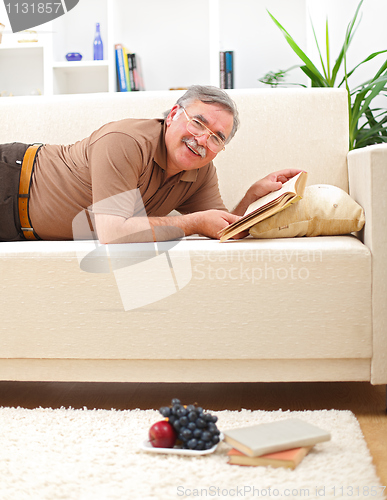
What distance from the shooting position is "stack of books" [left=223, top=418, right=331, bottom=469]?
106 cm

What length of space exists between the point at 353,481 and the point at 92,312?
731 mm

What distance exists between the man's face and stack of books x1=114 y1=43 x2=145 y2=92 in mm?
2293

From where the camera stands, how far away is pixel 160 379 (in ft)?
4.74

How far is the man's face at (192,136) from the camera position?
1647mm

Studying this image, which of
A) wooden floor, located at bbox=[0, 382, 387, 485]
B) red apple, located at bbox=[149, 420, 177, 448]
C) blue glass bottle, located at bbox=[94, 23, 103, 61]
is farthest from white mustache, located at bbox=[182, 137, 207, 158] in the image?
blue glass bottle, located at bbox=[94, 23, 103, 61]

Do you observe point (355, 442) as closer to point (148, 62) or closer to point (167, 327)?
point (167, 327)

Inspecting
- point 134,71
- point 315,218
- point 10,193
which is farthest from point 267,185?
point 134,71

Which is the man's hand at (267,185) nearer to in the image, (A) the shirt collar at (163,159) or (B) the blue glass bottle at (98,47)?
(A) the shirt collar at (163,159)

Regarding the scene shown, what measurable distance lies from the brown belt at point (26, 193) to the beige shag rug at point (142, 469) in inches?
25.5

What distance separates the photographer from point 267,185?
1.75m

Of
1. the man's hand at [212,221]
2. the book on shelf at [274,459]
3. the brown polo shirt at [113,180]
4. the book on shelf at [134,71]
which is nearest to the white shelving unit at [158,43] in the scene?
the book on shelf at [134,71]

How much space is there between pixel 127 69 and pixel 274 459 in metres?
3.28

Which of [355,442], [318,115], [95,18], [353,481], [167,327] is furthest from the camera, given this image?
[95,18]

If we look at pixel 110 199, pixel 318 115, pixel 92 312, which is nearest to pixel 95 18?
pixel 318 115
